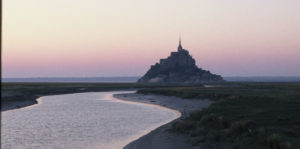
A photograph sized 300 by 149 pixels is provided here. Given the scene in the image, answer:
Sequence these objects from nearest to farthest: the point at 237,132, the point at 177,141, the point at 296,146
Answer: the point at 296,146 < the point at 237,132 < the point at 177,141

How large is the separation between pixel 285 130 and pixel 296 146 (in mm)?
3991

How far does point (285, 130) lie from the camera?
18.2 m

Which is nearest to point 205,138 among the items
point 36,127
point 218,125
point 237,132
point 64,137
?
point 237,132

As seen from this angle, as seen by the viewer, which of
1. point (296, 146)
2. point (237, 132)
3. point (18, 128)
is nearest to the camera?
point (296, 146)

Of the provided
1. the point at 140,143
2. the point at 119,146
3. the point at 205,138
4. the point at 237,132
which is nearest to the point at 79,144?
the point at 119,146

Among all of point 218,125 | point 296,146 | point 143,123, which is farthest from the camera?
point 143,123

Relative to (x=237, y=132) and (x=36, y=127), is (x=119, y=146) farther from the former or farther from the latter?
(x=36, y=127)

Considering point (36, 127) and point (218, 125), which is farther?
point (36, 127)

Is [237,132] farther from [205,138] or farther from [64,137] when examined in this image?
[64,137]

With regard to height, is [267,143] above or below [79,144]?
above

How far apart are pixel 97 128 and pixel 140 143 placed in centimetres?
892

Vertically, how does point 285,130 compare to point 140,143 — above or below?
above

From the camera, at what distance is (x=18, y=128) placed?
2925 cm

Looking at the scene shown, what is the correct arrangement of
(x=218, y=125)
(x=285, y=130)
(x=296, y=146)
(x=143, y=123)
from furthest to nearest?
(x=143, y=123) → (x=218, y=125) → (x=285, y=130) → (x=296, y=146)
